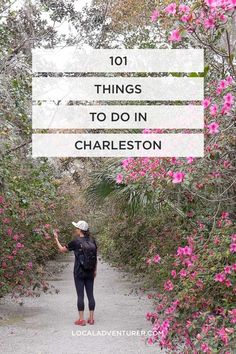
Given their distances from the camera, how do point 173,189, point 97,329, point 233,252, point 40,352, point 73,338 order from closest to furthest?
point 233,252
point 173,189
point 40,352
point 73,338
point 97,329

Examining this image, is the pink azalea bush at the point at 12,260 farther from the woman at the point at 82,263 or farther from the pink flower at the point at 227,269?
the pink flower at the point at 227,269

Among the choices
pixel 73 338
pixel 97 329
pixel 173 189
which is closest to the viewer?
pixel 173 189

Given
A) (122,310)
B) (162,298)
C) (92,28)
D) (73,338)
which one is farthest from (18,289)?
(92,28)

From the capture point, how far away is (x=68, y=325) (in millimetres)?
8492

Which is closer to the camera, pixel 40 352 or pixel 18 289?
pixel 40 352

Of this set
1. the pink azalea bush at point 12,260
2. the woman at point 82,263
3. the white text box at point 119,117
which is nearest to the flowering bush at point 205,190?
the white text box at point 119,117

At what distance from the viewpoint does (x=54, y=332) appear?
314 inches

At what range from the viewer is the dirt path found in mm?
7091

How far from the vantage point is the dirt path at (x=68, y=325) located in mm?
7091

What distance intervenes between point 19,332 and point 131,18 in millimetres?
8522

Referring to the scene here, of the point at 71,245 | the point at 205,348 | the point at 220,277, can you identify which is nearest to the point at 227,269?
the point at 220,277

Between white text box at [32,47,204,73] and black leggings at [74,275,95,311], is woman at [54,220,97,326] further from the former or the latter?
white text box at [32,47,204,73]

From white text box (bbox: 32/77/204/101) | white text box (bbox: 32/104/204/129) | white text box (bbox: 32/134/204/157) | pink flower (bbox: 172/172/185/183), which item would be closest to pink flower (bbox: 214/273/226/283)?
pink flower (bbox: 172/172/185/183)

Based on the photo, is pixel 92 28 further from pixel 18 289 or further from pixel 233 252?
pixel 233 252
